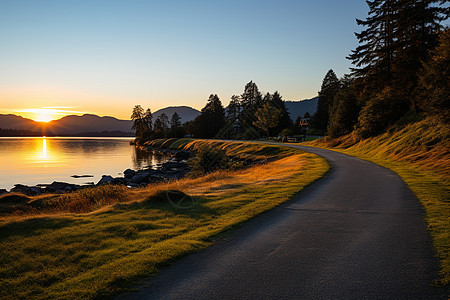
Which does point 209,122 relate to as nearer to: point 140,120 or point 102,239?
point 140,120

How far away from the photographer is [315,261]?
597 cm

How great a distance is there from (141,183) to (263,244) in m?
21.8

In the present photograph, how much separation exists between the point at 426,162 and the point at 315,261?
20.1m

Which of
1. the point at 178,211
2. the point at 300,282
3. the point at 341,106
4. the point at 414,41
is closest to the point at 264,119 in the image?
the point at 341,106

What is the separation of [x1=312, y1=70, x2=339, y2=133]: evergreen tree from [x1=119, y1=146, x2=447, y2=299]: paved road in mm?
78438

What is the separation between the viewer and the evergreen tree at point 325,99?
8444 cm

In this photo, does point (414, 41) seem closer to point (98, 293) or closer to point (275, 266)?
point (275, 266)

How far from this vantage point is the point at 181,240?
284 inches

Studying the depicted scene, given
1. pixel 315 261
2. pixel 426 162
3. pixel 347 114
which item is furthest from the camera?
pixel 347 114

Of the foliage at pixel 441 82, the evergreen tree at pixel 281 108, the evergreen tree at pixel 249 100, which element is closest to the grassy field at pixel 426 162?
the foliage at pixel 441 82

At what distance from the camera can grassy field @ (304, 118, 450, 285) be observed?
7.87 metres

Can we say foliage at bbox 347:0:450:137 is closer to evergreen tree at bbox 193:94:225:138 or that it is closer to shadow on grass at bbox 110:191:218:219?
shadow on grass at bbox 110:191:218:219

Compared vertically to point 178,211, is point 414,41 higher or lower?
higher

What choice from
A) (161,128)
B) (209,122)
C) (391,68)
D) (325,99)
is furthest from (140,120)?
(391,68)
